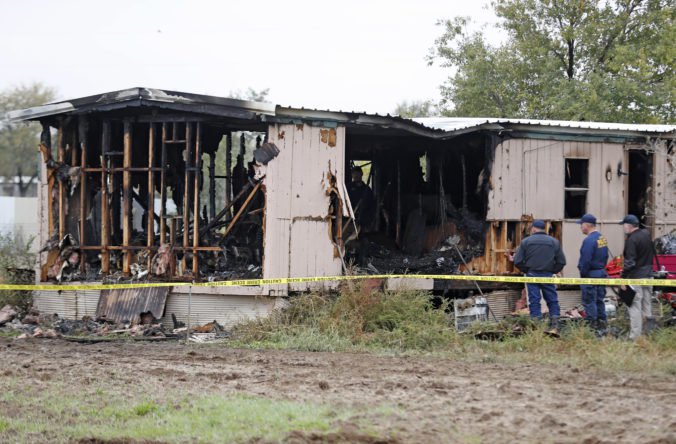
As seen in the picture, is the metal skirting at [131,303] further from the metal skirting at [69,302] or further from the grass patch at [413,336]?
the grass patch at [413,336]

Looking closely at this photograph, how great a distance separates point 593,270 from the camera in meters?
14.8

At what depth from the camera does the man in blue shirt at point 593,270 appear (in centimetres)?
1462

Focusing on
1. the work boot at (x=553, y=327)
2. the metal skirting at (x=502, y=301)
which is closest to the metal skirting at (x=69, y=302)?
the metal skirting at (x=502, y=301)

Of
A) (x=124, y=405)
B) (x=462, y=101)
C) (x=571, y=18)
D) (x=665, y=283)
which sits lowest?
(x=124, y=405)

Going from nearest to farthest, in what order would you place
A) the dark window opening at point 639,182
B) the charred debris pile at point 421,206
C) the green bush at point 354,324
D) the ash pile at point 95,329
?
the green bush at point 354,324
the ash pile at point 95,329
the charred debris pile at point 421,206
the dark window opening at point 639,182

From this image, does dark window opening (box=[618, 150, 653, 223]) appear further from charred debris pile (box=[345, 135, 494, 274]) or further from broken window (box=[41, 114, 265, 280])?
broken window (box=[41, 114, 265, 280])

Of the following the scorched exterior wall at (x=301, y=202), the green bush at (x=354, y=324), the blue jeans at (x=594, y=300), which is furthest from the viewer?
the scorched exterior wall at (x=301, y=202)

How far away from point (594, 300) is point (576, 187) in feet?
13.3

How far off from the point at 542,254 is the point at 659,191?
4736mm

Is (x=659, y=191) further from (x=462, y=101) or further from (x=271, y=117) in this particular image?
(x=462, y=101)

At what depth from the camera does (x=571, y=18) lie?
29.6m

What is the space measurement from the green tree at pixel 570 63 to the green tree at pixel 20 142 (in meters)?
29.1

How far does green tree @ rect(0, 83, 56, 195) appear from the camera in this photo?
52688 millimetres

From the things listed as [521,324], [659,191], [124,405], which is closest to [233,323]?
[521,324]
